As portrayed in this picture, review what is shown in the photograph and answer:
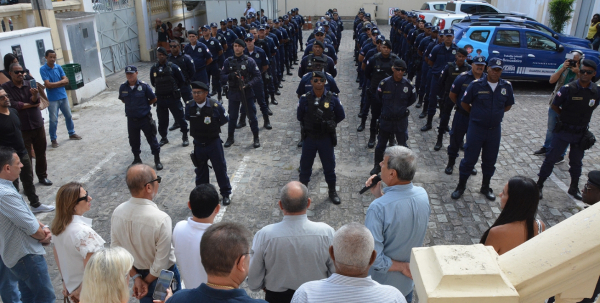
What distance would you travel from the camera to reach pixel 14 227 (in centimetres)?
335

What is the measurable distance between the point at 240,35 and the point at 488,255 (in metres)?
13.8

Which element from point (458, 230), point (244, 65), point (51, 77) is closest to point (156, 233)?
point (458, 230)

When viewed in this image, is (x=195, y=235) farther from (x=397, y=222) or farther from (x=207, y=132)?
(x=207, y=132)

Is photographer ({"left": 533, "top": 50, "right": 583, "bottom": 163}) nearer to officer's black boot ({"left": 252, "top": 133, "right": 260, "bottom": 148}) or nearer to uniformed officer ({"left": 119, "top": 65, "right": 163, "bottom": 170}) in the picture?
officer's black boot ({"left": 252, "top": 133, "right": 260, "bottom": 148})

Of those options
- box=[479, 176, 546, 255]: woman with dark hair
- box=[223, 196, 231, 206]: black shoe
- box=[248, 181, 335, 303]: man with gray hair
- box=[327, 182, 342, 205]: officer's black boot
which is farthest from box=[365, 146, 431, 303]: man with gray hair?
box=[223, 196, 231, 206]: black shoe

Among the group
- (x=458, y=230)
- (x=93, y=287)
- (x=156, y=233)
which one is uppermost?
(x=93, y=287)

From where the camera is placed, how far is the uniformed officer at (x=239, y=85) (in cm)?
809

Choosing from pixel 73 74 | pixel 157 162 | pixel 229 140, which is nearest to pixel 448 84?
pixel 229 140

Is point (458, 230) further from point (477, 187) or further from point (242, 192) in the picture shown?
point (242, 192)

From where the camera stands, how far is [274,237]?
290cm

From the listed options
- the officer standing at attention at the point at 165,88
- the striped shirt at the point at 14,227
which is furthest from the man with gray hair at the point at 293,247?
the officer standing at attention at the point at 165,88

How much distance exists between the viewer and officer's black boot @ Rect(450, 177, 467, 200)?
610cm

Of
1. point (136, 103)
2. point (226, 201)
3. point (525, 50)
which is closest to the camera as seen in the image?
point (226, 201)

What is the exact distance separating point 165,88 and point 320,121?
3.52 meters
